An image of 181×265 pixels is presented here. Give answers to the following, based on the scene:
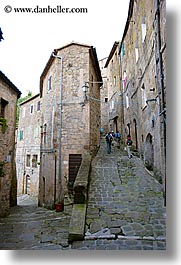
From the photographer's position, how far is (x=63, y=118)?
3.79 metres

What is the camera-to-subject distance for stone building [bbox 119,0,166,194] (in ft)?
10.2

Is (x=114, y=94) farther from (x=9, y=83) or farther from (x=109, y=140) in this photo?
(x=9, y=83)

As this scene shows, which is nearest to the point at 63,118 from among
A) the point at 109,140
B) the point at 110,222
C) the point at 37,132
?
the point at 37,132

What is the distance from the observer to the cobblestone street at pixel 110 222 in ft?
8.77

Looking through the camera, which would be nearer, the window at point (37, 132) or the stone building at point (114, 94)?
the window at point (37, 132)

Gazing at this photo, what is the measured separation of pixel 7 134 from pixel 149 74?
2842 millimetres

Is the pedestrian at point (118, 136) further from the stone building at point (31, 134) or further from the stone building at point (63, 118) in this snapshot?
the stone building at point (31, 134)

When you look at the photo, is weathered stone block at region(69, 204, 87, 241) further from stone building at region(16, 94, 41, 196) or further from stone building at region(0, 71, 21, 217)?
stone building at region(0, 71, 21, 217)

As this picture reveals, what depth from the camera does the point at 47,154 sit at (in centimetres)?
390

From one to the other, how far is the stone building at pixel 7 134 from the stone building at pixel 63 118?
0.54 meters

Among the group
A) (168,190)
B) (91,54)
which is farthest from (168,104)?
(91,54)

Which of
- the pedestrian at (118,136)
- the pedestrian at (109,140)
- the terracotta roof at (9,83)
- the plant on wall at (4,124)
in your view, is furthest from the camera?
the pedestrian at (118,136)

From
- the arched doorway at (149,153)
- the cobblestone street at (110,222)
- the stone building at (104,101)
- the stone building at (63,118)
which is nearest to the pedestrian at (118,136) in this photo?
the stone building at (104,101)

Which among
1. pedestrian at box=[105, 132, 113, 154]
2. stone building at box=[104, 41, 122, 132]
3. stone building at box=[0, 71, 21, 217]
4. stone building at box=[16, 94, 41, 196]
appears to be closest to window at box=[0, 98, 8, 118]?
stone building at box=[0, 71, 21, 217]
